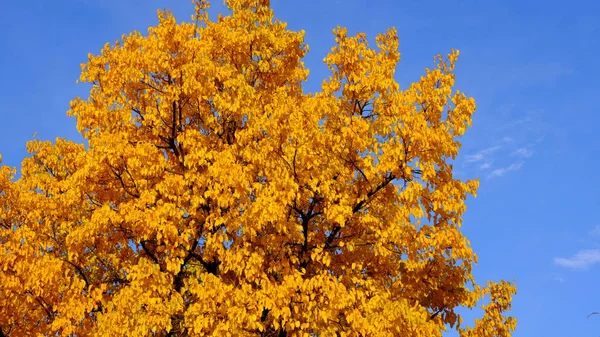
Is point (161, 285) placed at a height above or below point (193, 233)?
below

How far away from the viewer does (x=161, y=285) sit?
13.1m

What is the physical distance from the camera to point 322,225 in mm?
14742

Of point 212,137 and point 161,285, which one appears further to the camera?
point 212,137

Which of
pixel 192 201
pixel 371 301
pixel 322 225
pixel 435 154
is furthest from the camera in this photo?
pixel 322 225

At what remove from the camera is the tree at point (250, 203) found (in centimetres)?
1220

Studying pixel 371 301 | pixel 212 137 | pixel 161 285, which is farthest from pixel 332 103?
pixel 161 285

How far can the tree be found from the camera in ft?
40.0

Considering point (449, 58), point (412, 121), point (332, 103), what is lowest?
point (412, 121)

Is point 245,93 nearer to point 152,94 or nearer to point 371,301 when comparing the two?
point 152,94

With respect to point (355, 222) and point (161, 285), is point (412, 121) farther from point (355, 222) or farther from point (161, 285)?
point (161, 285)

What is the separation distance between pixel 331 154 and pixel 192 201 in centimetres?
365

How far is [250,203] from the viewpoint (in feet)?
42.4

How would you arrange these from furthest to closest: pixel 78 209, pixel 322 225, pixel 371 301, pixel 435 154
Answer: pixel 78 209
pixel 322 225
pixel 435 154
pixel 371 301

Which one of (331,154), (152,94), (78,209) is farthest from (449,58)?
(78,209)
